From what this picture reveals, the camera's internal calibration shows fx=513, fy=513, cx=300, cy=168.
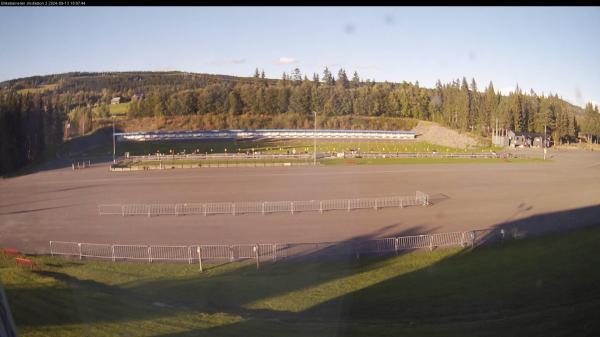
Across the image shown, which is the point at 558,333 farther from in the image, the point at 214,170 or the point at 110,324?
the point at 214,170

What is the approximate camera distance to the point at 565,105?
41.0 metres

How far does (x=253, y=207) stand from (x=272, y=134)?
2889 centimetres

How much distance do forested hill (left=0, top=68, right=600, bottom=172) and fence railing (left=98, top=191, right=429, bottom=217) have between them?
20385 millimetres

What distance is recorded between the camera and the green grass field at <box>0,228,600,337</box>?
513cm

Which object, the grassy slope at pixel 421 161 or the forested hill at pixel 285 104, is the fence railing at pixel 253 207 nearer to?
Answer: the grassy slope at pixel 421 161

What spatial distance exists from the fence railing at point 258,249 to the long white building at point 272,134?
3016cm

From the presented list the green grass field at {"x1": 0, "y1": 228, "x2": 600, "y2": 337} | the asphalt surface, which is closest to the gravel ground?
the asphalt surface

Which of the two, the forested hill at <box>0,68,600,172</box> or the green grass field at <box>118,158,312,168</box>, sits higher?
the forested hill at <box>0,68,600,172</box>

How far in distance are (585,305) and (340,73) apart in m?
57.8

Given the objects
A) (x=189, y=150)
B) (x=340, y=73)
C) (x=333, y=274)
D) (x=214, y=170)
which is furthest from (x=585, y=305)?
(x=340, y=73)

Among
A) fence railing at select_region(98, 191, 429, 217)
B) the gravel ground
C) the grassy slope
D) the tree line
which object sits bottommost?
fence railing at select_region(98, 191, 429, 217)

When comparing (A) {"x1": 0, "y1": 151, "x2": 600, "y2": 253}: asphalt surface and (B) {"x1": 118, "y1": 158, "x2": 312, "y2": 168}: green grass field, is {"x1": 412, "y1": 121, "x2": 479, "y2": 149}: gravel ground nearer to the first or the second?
(A) {"x1": 0, "y1": 151, "x2": 600, "y2": 253}: asphalt surface

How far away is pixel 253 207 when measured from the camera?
13.2 m

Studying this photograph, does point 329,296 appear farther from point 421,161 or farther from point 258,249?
point 421,161
